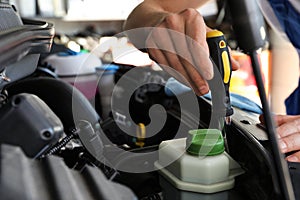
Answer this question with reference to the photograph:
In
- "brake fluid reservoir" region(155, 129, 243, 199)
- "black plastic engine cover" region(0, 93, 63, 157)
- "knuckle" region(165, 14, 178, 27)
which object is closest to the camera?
"black plastic engine cover" region(0, 93, 63, 157)

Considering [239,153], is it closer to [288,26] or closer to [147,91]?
[147,91]

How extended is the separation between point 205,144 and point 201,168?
24 millimetres

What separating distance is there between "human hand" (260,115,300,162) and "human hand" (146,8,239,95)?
10 centimetres

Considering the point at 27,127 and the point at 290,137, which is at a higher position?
the point at 27,127

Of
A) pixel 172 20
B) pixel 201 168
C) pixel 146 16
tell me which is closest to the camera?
pixel 201 168

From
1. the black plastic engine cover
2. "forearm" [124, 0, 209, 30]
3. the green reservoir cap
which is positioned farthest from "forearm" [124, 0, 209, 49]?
the black plastic engine cover

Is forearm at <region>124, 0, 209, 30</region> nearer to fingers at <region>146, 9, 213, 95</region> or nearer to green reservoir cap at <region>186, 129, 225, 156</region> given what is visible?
fingers at <region>146, 9, 213, 95</region>

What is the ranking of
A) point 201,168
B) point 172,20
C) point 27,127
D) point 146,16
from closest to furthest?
1. point 27,127
2. point 201,168
3. point 172,20
4. point 146,16

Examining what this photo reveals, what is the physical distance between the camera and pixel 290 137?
458 mm

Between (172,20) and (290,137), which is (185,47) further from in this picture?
(290,137)

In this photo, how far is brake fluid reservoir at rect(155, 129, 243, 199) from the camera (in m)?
0.38

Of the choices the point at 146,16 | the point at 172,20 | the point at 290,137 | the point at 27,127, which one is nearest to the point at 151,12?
the point at 146,16

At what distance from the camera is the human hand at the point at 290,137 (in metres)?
0.43

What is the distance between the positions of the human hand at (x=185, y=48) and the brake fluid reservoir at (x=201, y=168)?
0.08 meters
